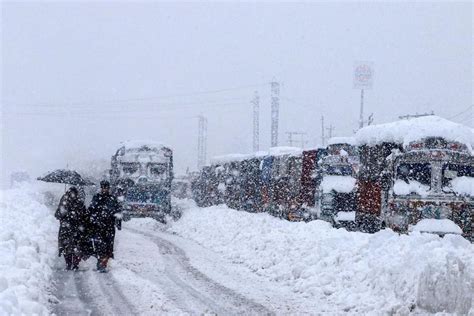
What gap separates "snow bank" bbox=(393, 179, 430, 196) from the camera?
606 inches

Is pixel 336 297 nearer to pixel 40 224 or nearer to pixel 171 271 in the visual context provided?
pixel 171 271

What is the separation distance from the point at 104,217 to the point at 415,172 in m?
→ 8.55

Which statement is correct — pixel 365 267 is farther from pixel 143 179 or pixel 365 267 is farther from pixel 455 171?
pixel 143 179

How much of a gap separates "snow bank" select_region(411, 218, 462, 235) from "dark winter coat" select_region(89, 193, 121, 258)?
7.65 m

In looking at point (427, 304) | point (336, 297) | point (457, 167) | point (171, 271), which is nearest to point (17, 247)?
point (171, 271)

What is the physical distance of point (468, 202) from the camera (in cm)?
1497

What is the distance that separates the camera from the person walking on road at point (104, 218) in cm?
1284

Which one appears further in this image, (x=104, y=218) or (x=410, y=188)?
(x=410, y=188)

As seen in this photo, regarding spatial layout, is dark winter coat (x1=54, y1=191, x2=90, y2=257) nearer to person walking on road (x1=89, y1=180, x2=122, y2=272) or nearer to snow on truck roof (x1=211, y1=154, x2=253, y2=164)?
person walking on road (x1=89, y1=180, x2=122, y2=272)

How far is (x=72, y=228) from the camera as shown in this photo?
1312 cm

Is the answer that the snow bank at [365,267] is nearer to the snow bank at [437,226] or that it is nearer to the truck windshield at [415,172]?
the snow bank at [437,226]

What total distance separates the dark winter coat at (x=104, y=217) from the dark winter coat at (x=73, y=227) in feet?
0.74

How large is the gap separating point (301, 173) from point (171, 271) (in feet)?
51.1

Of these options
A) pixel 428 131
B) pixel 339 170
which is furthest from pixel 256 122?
pixel 428 131
